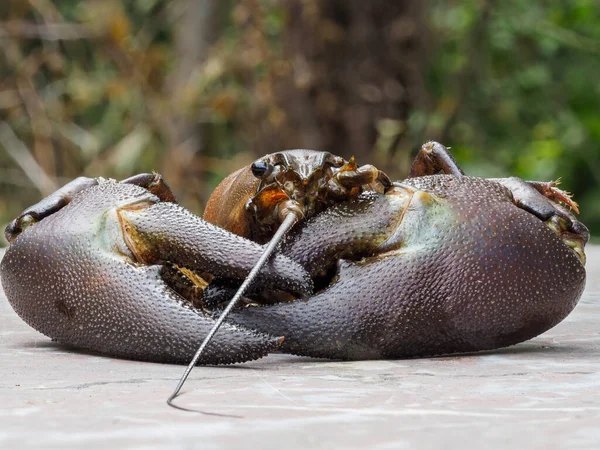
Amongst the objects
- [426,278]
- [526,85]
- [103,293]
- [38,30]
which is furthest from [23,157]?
[426,278]

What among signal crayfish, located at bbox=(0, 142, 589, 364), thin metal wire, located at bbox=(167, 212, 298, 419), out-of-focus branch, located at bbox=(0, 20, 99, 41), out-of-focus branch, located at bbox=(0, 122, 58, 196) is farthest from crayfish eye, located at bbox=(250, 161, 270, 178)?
out-of-focus branch, located at bbox=(0, 20, 99, 41)

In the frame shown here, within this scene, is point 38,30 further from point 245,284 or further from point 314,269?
point 245,284

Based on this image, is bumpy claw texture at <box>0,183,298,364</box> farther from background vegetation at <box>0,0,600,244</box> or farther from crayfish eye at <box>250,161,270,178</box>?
background vegetation at <box>0,0,600,244</box>

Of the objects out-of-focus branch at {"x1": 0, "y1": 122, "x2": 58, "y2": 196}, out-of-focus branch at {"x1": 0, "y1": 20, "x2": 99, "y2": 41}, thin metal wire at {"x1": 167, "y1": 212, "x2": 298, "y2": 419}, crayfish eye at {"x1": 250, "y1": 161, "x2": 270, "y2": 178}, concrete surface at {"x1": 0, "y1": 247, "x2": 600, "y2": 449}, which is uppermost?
out-of-focus branch at {"x1": 0, "y1": 20, "x2": 99, "y2": 41}

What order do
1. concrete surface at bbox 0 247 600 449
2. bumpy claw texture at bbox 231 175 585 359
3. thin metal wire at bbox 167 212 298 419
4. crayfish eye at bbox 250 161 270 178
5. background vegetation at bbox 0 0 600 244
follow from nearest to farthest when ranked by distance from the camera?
concrete surface at bbox 0 247 600 449, thin metal wire at bbox 167 212 298 419, bumpy claw texture at bbox 231 175 585 359, crayfish eye at bbox 250 161 270 178, background vegetation at bbox 0 0 600 244

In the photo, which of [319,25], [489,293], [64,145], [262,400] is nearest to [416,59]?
[319,25]

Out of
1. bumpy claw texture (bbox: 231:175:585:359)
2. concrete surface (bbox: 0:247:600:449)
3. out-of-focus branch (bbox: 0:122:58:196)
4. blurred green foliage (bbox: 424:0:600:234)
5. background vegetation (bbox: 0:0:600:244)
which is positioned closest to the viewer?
concrete surface (bbox: 0:247:600:449)

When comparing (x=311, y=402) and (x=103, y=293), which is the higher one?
(x=103, y=293)
